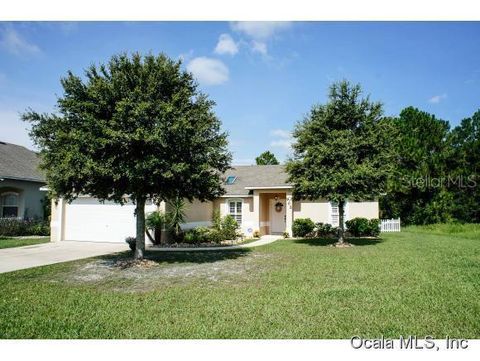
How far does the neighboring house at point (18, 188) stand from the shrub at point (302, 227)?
749 inches

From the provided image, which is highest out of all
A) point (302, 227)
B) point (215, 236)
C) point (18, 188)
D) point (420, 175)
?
point (420, 175)

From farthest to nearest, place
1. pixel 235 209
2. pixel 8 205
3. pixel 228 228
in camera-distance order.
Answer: pixel 8 205 < pixel 235 209 < pixel 228 228

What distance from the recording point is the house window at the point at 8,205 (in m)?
24.8

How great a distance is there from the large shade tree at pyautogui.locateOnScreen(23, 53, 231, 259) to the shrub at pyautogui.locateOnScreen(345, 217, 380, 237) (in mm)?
13336

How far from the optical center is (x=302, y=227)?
74.0 feet

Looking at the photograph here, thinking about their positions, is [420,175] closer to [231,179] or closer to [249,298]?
[231,179]

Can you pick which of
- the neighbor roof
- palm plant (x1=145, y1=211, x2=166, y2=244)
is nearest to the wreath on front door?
the neighbor roof

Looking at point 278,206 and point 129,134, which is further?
point 278,206

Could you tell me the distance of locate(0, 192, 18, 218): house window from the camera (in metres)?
24.8

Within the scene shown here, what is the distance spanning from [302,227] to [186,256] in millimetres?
10034

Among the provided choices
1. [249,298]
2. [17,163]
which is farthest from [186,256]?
[17,163]

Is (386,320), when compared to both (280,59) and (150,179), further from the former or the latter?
(280,59)

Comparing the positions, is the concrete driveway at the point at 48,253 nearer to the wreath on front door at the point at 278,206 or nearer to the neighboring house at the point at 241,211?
the neighboring house at the point at 241,211
